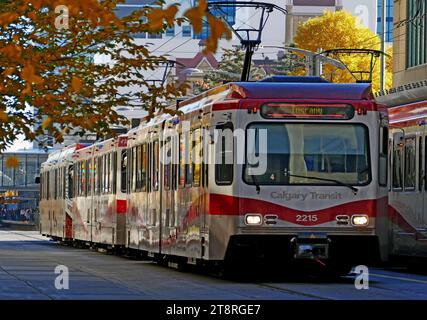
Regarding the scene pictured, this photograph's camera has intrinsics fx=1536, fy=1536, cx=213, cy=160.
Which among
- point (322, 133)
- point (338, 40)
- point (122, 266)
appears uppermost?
point (338, 40)

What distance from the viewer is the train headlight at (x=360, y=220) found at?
2333 cm

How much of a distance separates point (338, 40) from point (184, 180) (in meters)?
76.6

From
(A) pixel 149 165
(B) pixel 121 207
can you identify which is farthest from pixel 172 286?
(B) pixel 121 207

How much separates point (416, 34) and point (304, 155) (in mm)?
51519

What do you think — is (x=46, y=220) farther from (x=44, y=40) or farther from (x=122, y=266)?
(x=44, y=40)

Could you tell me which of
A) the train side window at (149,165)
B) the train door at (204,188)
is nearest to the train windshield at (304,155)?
the train door at (204,188)

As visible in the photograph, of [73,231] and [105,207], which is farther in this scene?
[73,231]

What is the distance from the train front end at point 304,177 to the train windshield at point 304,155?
0.02m

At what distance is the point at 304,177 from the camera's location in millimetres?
23266

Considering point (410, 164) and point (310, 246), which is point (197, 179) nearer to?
point (310, 246)

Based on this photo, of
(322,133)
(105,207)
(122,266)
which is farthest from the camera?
(105,207)

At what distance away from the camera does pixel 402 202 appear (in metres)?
28.6
